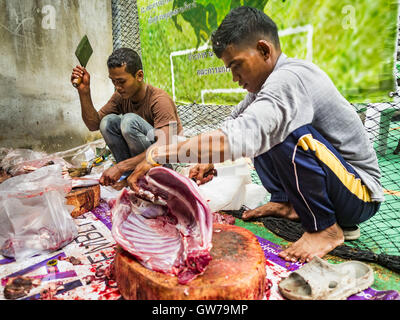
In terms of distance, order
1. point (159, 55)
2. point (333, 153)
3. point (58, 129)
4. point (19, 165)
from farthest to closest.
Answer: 1. point (58, 129)
2. point (159, 55)
3. point (19, 165)
4. point (333, 153)

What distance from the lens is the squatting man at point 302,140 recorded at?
143cm

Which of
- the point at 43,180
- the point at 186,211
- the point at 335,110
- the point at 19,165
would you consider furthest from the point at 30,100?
the point at 335,110

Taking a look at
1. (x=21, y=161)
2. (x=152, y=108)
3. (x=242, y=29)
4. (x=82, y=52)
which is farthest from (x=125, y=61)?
(x=21, y=161)

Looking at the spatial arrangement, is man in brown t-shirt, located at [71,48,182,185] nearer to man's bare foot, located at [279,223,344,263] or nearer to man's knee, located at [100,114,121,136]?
man's knee, located at [100,114,121,136]

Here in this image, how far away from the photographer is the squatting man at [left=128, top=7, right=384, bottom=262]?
1426 millimetres

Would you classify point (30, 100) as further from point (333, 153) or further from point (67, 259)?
point (333, 153)

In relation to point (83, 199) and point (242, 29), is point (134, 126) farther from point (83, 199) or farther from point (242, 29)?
point (242, 29)

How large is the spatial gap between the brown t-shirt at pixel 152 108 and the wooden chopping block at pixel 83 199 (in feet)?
2.96

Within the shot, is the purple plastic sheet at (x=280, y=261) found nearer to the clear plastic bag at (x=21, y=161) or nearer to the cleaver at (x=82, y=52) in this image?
the cleaver at (x=82, y=52)

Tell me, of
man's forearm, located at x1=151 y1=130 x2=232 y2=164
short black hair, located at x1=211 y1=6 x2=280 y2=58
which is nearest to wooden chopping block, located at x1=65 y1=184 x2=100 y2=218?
man's forearm, located at x1=151 y1=130 x2=232 y2=164

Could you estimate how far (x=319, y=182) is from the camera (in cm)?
166

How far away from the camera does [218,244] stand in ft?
4.89

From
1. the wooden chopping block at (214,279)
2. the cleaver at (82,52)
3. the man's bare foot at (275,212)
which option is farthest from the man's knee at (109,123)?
the wooden chopping block at (214,279)
